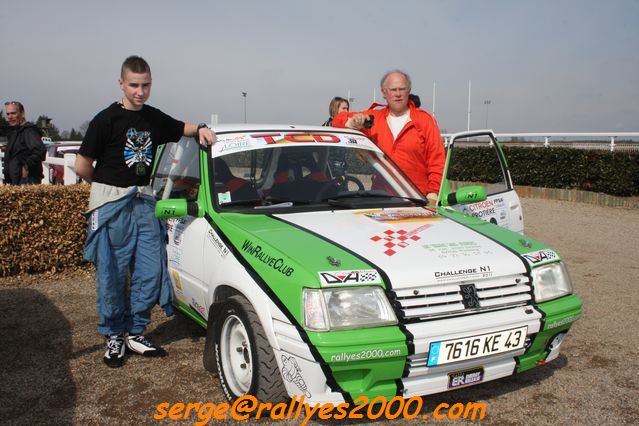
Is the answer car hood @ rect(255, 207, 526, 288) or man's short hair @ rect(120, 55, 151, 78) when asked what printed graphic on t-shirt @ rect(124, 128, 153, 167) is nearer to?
man's short hair @ rect(120, 55, 151, 78)

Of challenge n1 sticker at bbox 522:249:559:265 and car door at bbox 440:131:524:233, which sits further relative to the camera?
car door at bbox 440:131:524:233

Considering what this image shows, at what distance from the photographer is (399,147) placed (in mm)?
5242

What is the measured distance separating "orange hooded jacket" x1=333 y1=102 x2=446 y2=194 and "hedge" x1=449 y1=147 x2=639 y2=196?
6.91 meters

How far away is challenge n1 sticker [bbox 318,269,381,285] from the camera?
9.13ft

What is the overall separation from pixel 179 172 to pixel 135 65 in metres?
0.93

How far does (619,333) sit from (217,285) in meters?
3.34

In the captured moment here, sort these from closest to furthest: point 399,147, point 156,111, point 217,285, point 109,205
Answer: point 217,285
point 109,205
point 156,111
point 399,147

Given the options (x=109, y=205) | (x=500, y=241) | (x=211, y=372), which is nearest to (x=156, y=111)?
(x=109, y=205)

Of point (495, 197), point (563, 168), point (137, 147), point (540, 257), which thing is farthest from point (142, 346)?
point (563, 168)

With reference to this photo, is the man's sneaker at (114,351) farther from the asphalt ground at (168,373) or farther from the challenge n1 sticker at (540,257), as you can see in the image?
the challenge n1 sticker at (540,257)

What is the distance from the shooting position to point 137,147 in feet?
13.2

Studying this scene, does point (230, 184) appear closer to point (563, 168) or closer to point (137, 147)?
point (137, 147)

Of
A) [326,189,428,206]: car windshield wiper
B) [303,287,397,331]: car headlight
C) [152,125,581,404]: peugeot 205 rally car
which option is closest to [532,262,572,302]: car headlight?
[152,125,581,404]: peugeot 205 rally car

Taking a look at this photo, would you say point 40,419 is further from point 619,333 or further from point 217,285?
point 619,333
